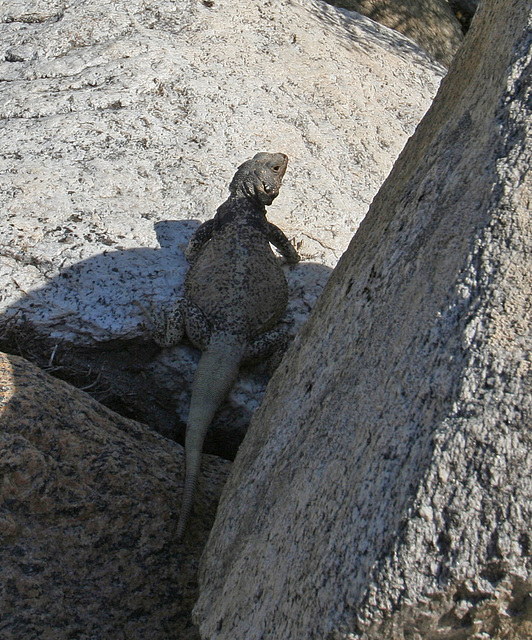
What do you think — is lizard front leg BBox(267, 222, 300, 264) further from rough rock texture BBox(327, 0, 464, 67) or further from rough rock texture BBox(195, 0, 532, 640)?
rough rock texture BBox(327, 0, 464, 67)

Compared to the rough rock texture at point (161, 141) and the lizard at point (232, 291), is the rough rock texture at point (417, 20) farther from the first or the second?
the lizard at point (232, 291)

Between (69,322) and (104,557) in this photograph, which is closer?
(104,557)

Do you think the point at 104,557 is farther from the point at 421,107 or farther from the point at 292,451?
the point at 421,107

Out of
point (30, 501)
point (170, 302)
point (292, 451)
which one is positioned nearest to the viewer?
point (292, 451)

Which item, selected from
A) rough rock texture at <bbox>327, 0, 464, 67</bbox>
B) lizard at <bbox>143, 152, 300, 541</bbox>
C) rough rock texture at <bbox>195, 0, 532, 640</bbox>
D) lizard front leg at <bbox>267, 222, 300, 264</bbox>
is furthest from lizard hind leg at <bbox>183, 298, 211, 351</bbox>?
rough rock texture at <bbox>327, 0, 464, 67</bbox>

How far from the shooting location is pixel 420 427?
1.85 metres

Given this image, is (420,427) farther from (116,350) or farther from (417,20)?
(417,20)

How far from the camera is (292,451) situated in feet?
8.01

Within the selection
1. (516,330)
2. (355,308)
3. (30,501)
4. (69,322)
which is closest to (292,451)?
(355,308)

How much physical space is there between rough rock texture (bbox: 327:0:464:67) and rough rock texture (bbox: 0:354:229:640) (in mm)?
6702

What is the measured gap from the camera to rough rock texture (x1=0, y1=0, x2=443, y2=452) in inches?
171

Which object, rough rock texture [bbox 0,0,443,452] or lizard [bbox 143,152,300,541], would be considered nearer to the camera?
lizard [bbox 143,152,300,541]

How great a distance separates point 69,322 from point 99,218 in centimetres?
87

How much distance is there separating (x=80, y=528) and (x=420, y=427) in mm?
1640
